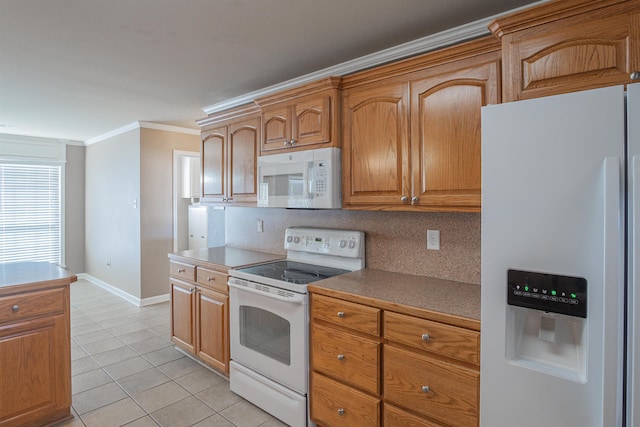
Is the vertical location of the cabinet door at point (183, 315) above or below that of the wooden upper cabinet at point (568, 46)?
below

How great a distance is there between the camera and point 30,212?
5664 millimetres

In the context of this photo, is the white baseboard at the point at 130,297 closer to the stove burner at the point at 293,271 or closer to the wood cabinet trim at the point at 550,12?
the stove burner at the point at 293,271

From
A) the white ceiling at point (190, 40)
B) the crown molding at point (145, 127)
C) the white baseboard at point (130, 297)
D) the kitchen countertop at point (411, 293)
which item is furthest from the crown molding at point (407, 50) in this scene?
the white baseboard at point (130, 297)

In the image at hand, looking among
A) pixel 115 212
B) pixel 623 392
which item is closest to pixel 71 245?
pixel 115 212

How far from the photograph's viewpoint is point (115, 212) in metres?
5.15

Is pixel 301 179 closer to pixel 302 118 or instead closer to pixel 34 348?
pixel 302 118

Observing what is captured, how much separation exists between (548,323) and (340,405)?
1.17 m

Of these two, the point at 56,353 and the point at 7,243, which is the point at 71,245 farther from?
the point at 56,353

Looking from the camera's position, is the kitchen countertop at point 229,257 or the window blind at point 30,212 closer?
the kitchen countertop at point 229,257

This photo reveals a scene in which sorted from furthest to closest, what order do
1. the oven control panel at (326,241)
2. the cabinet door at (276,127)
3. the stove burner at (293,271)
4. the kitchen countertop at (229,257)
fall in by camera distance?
the kitchen countertop at (229,257), the cabinet door at (276,127), the oven control panel at (326,241), the stove burner at (293,271)

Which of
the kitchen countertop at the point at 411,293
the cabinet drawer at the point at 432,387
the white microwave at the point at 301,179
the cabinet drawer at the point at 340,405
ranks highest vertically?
the white microwave at the point at 301,179

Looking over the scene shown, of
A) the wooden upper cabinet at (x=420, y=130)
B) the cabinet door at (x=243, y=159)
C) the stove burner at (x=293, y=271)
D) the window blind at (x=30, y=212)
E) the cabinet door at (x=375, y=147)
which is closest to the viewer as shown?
the wooden upper cabinet at (x=420, y=130)

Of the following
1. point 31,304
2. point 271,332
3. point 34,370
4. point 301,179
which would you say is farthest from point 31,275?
point 301,179

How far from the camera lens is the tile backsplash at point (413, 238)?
2.03 metres
